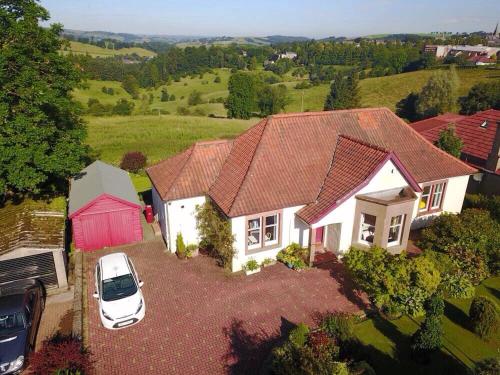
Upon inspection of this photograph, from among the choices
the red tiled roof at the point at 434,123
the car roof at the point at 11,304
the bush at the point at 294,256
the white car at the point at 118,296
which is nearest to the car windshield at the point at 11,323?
the car roof at the point at 11,304

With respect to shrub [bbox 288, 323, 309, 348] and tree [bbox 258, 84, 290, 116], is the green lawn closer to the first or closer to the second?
shrub [bbox 288, 323, 309, 348]

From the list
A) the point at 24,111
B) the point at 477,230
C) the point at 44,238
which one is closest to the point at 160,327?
the point at 44,238

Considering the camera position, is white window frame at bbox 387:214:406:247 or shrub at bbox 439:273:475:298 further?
white window frame at bbox 387:214:406:247

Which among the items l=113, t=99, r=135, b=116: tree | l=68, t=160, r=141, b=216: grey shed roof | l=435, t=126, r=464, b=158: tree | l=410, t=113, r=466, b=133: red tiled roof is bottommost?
l=113, t=99, r=135, b=116: tree

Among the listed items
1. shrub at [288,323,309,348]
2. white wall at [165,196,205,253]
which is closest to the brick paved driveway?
white wall at [165,196,205,253]

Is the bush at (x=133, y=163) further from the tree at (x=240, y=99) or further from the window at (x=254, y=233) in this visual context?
the tree at (x=240, y=99)

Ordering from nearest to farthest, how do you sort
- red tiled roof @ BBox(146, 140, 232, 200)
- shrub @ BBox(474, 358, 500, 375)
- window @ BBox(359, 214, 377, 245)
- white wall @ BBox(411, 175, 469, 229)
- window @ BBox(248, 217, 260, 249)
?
shrub @ BBox(474, 358, 500, 375)
window @ BBox(248, 217, 260, 249)
window @ BBox(359, 214, 377, 245)
red tiled roof @ BBox(146, 140, 232, 200)
white wall @ BBox(411, 175, 469, 229)

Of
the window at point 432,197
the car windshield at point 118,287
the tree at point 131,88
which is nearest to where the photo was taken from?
the car windshield at point 118,287
